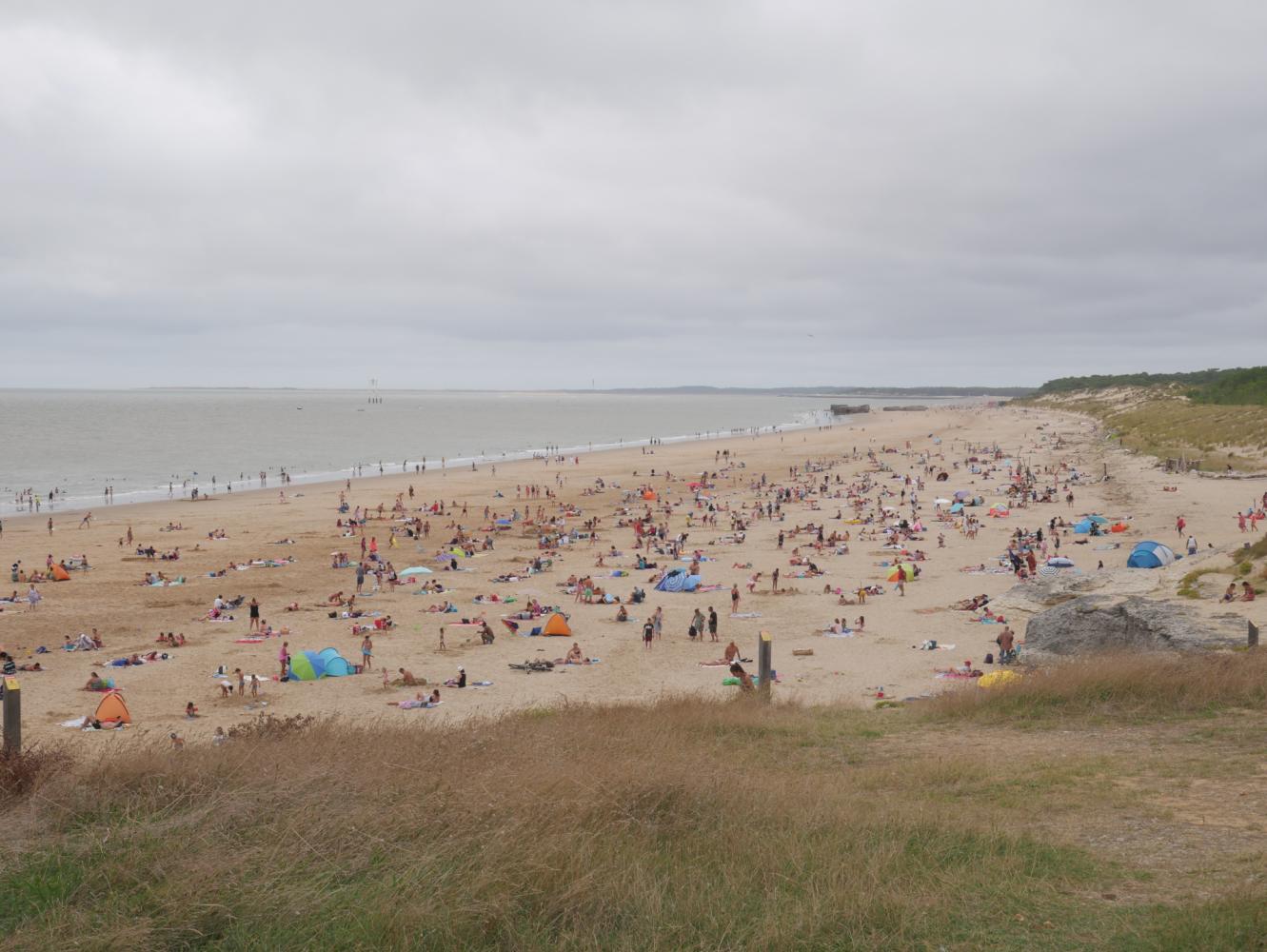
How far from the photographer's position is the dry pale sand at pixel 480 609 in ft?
62.0

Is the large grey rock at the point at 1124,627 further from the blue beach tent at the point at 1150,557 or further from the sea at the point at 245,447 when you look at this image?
the sea at the point at 245,447

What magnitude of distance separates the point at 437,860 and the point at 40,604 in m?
26.4

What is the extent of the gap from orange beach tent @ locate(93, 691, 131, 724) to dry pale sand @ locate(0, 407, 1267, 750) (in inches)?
12.4

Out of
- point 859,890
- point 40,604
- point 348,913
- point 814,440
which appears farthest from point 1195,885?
point 814,440

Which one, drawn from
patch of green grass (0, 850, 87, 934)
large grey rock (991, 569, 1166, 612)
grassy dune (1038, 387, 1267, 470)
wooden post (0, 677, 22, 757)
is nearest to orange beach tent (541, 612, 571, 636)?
large grey rock (991, 569, 1166, 612)

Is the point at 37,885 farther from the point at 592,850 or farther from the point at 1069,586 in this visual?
the point at 1069,586

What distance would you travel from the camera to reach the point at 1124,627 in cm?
1734

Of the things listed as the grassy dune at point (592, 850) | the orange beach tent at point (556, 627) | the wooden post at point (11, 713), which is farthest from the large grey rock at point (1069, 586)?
the wooden post at point (11, 713)

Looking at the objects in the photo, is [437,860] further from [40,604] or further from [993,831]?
[40,604]

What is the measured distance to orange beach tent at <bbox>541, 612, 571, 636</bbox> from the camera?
2422 cm

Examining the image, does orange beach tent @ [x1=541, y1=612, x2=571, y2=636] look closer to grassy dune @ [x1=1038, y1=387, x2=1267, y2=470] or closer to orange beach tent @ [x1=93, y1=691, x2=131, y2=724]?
orange beach tent @ [x1=93, y1=691, x2=131, y2=724]

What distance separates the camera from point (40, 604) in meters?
27.2

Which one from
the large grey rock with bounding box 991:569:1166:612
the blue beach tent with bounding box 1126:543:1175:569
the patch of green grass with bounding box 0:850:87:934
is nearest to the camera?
the patch of green grass with bounding box 0:850:87:934

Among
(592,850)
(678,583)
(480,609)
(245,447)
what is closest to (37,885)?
(592,850)
